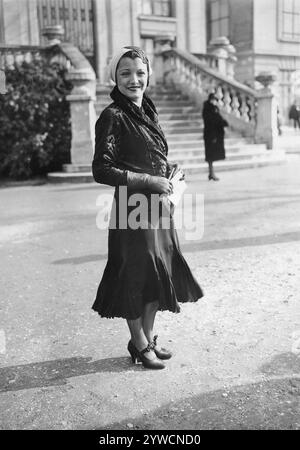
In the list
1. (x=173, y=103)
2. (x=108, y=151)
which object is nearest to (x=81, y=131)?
(x=173, y=103)

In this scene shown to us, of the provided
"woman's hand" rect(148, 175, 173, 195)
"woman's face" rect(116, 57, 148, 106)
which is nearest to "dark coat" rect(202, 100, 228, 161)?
"woman's face" rect(116, 57, 148, 106)

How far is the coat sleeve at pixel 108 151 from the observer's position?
9.58 feet

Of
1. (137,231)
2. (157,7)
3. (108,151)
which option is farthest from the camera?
(157,7)

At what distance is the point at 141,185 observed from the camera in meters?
2.96

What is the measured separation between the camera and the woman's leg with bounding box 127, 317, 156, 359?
3.21m

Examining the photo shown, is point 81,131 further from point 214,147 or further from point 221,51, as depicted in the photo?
point 221,51

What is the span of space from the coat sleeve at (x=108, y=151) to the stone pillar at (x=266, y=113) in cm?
1338

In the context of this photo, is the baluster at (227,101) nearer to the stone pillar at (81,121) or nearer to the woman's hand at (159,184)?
the stone pillar at (81,121)

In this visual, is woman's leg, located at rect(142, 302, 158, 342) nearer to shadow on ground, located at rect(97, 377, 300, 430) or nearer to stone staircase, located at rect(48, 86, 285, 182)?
shadow on ground, located at rect(97, 377, 300, 430)

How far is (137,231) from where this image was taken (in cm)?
308

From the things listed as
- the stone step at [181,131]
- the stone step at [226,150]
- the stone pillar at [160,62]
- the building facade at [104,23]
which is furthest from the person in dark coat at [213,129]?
the building facade at [104,23]

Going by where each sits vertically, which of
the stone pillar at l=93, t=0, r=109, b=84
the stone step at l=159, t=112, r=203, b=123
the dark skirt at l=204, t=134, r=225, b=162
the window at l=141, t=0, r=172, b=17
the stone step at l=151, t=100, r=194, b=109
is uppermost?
the window at l=141, t=0, r=172, b=17

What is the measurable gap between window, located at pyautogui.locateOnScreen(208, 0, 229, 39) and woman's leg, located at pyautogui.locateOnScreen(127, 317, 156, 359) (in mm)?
25179

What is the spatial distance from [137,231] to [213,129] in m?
8.99
